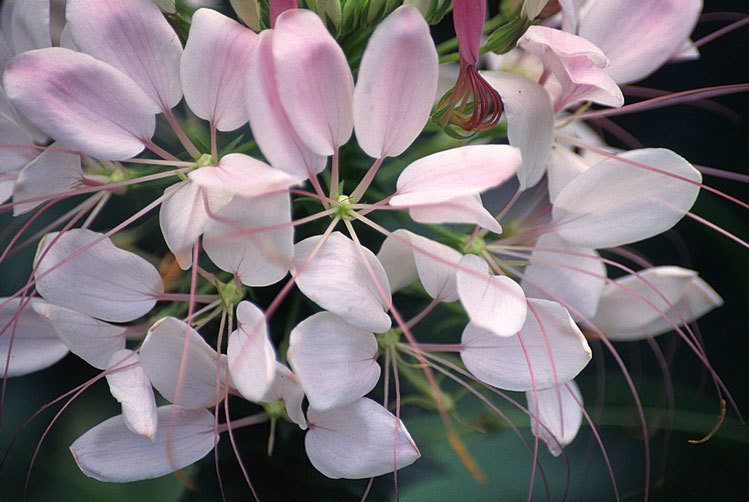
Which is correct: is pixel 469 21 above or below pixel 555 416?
above

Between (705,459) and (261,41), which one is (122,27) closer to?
(261,41)

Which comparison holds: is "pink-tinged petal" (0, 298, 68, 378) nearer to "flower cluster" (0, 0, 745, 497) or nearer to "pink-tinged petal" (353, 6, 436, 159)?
"flower cluster" (0, 0, 745, 497)

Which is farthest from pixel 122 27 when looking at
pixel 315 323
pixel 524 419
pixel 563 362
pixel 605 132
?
pixel 605 132

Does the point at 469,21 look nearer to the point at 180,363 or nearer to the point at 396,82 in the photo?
the point at 396,82

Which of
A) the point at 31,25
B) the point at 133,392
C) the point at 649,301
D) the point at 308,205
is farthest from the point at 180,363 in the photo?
the point at 649,301

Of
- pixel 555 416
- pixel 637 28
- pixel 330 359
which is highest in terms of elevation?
pixel 637 28

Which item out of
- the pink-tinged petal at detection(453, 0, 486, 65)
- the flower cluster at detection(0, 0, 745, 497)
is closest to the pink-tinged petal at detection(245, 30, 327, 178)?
the flower cluster at detection(0, 0, 745, 497)

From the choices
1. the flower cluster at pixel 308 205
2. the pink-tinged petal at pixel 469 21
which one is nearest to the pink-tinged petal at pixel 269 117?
the flower cluster at pixel 308 205
